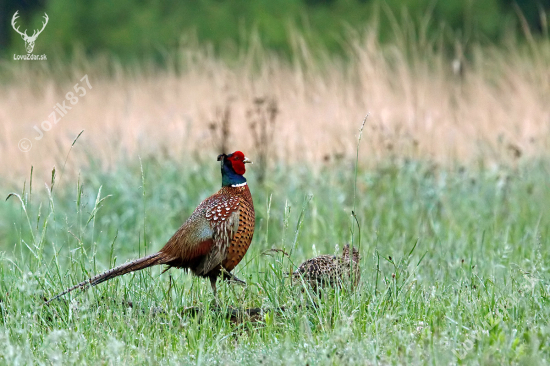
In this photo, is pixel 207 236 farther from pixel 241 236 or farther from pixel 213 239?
pixel 241 236

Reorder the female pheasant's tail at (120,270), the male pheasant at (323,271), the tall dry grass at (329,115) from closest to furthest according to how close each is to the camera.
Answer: the female pheasant's tail at (120,270)
the male pheasant at (323,271)
the tall dry grass at (329,115)

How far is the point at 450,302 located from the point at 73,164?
18.3 feet

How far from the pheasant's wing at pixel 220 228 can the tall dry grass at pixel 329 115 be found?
9.19 ft

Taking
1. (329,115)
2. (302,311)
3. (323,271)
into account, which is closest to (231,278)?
(323,271)

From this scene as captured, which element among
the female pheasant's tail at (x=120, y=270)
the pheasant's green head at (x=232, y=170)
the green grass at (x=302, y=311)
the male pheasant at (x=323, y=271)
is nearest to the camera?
the green grass at (x=302, y=311)

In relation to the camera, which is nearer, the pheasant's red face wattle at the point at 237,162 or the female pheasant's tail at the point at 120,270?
the female pheasant's tail at the point at 120,270

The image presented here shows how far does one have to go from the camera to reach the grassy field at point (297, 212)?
3.01 metres

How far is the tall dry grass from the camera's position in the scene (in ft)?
24.2

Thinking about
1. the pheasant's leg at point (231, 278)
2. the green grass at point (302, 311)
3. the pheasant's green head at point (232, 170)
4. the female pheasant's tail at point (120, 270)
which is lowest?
the green grass at point (302, 311)

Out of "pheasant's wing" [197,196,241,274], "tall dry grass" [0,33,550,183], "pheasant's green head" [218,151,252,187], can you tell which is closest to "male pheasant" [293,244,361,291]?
"pheasant's wing" [197,196,241,274]

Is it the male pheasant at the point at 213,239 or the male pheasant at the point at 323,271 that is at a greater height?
the male pheasant at the point at 213,239

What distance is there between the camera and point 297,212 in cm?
604

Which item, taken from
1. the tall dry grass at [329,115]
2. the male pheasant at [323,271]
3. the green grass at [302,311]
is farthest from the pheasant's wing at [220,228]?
the tall dry grass at [329,115]

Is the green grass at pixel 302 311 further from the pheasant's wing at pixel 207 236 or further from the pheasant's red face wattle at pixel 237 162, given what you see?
the pheasant's red face wattle at pixel 237 162
